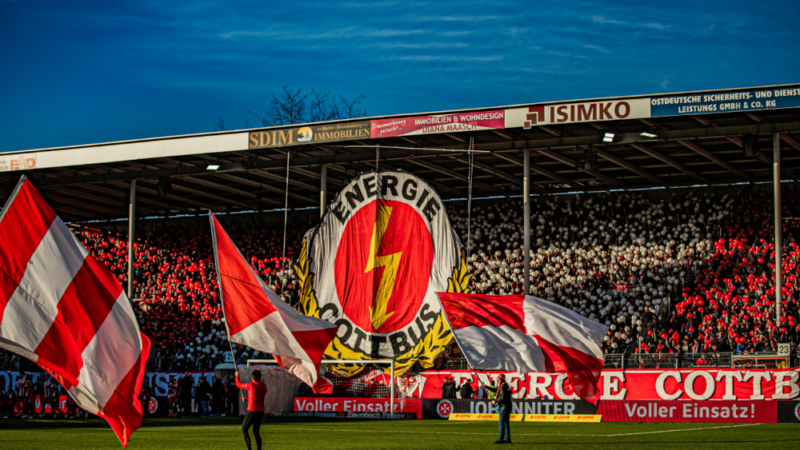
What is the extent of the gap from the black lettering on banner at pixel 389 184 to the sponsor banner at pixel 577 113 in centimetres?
429

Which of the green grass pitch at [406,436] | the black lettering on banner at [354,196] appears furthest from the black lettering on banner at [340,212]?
the green grass pitch at [406,436]

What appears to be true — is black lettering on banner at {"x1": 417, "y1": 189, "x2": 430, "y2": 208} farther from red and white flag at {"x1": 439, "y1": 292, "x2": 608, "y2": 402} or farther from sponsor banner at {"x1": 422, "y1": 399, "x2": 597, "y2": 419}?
red and white flag at {"x1": 439, "y1": 292, "x2": 608, "y2": 402}

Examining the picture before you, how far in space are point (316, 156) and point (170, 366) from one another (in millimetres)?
10397

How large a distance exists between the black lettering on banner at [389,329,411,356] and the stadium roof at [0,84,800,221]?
6.54m

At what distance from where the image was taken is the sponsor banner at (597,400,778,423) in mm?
24492

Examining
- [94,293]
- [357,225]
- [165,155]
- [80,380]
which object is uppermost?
[165,155]

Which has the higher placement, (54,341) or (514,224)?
(514,224)

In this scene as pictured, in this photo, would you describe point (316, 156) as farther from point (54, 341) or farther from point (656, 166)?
point (54, 341)

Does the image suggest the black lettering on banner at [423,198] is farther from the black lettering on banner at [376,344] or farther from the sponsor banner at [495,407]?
the sponsor banner at [495,407]

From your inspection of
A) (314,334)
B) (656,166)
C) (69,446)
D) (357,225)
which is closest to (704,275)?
(656,166)

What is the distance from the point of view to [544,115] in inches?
1155

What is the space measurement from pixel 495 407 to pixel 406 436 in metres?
8.33

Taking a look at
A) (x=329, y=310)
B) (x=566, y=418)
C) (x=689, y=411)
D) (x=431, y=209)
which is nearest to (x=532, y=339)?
(x=566, y=418)

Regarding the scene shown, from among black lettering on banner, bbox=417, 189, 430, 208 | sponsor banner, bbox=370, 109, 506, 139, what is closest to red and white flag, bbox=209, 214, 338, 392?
black lettering on banner, bbox=417, 189, 430, 208
